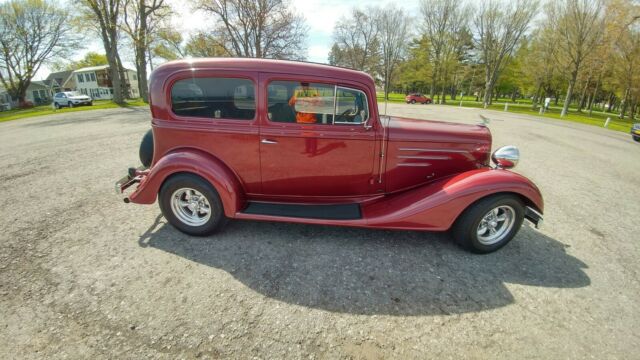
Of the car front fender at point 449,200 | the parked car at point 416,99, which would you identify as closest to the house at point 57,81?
the parked car at point 416,99

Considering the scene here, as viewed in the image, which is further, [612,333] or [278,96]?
[278,96]

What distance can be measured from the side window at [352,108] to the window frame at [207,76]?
3.23 feet

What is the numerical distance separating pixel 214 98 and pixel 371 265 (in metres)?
2.68

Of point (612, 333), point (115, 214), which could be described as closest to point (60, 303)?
point (115, 214)

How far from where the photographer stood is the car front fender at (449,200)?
3.06m

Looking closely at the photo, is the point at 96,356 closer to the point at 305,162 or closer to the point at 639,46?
the point at 305,162

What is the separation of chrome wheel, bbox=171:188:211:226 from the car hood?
99.1 inches

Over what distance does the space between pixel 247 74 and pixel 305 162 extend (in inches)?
48.3

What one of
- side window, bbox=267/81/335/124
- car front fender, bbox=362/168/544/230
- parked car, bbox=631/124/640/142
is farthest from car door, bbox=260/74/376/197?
parked car, bbox=631/124/640/142

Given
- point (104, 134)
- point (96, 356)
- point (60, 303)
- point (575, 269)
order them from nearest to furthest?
point (96, 356) < point (60, 303) < point (575, 269) < point (104, 134)

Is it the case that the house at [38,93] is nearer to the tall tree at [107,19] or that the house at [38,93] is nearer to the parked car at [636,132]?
the tall tree at [107,19]

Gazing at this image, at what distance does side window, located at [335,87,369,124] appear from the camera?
3285mm

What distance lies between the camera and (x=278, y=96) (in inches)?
128

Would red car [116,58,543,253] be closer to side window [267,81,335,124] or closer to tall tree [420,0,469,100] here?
side window [267,81,335,124]
